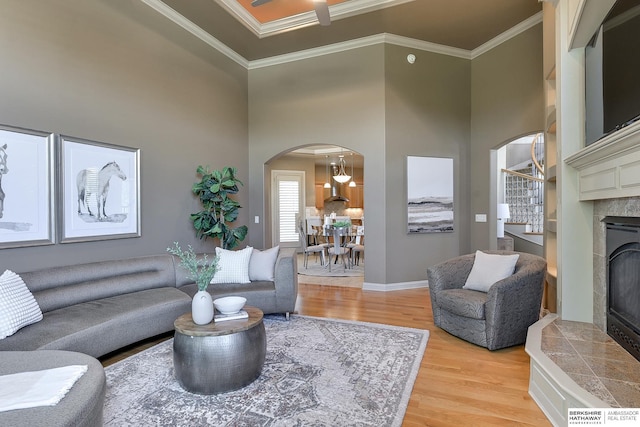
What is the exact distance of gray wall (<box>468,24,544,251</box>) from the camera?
4883 millimetres

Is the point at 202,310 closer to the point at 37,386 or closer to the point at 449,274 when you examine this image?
the point at 37,386

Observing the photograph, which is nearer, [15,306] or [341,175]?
[15,306]

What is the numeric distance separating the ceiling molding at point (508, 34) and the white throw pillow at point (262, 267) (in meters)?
4.84

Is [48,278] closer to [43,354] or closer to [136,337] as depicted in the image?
[136,337]

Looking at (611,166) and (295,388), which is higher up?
(611,166)

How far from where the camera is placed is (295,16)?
5031 mm

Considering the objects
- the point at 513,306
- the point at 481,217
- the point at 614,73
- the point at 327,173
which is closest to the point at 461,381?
the point at 513,306

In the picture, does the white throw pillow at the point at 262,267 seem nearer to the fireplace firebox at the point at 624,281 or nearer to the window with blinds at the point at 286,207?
the fireplace firebox at the point at 624,281

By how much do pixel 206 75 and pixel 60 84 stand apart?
7.45ft

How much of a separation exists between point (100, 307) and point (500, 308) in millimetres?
3586

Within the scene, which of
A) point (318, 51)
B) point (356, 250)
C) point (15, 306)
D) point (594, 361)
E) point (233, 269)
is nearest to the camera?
point (594, 361)

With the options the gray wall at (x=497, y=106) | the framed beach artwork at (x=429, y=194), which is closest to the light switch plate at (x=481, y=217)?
the gray wall at (x=497, y=106)

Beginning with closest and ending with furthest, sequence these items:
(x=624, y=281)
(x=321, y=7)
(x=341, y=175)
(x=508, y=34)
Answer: (x=624, y=281) → (x=321, y=7) → (x=508, y=34) → (x=341, y=175)

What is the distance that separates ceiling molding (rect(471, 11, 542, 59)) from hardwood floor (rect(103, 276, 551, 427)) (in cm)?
432
